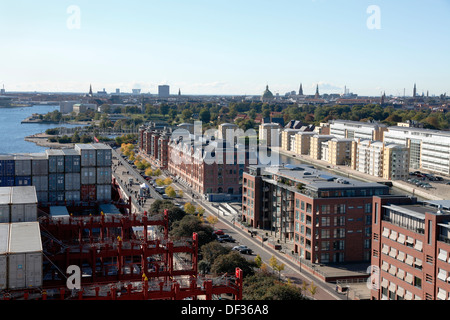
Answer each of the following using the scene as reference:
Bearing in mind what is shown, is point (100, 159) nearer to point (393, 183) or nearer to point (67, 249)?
point (67, 249)

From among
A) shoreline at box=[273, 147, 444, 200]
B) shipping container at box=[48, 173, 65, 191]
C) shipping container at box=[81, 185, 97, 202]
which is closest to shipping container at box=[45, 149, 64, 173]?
shipping container at box=[48, 173, 65, 191]

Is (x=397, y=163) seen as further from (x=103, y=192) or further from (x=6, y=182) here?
(x=6, y=182)

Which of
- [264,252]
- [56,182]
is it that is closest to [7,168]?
[56,182]

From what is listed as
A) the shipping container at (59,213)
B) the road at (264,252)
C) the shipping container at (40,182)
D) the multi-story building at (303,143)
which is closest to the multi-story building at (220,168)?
the road at (264,252)
